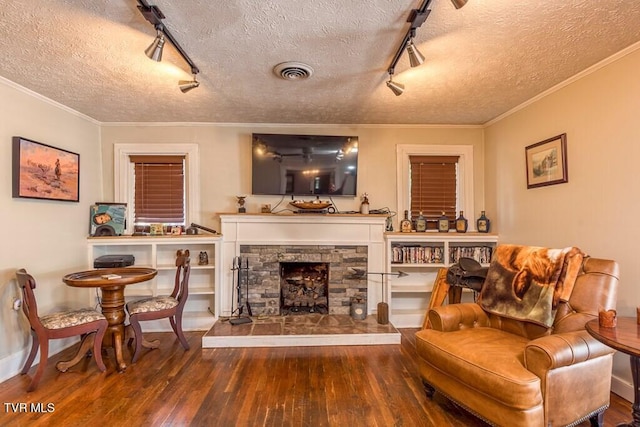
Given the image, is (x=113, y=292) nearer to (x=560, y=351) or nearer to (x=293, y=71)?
(x=293, y=71)

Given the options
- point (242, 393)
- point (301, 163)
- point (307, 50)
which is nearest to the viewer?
point (307, 50)

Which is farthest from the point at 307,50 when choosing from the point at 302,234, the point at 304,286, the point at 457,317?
the point at 304,286

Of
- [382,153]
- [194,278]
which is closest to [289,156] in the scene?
[382,153]

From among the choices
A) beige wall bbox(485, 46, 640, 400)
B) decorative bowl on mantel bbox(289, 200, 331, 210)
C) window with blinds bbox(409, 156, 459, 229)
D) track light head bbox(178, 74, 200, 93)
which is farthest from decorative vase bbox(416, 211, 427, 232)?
track light head bbox(178, 74, 200, 93)

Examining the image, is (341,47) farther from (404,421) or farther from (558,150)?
(404,421)

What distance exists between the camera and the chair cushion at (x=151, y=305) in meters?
2.87

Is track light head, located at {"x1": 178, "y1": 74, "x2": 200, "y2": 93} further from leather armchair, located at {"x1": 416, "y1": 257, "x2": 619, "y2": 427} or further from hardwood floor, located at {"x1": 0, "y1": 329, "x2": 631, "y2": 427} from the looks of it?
leather armchair, located at {"x1": 416, "y1": 257, "x2": 619, "y2": 427}

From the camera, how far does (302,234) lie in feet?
12.3

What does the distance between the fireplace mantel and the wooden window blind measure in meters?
0.68

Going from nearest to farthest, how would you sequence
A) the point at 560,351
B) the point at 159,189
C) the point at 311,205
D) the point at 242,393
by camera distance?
the point at 560,351 < the point at 242,393 < the point at 311,205 < the point at 159,189

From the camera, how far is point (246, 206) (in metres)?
3.92

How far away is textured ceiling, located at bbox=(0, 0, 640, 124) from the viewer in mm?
1776

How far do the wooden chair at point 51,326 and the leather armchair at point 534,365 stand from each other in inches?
105

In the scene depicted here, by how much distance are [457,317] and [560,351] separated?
0.74 meters
